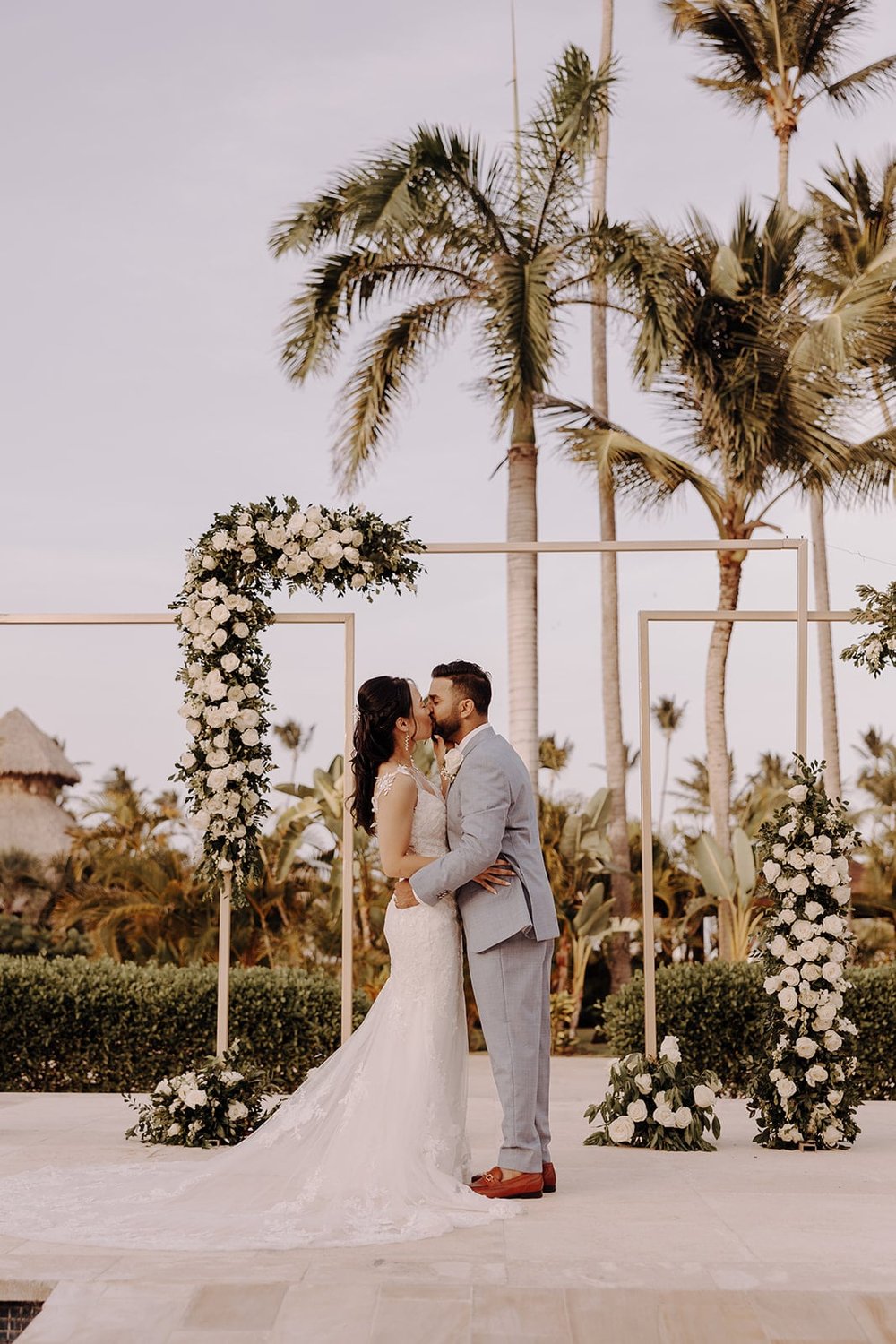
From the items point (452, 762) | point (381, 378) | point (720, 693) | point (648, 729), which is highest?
point (381, 378)

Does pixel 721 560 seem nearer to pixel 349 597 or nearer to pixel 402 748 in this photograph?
pixel 349 597

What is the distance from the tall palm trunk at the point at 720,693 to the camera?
16766 millimetres

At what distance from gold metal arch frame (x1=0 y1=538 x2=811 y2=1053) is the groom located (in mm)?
1577

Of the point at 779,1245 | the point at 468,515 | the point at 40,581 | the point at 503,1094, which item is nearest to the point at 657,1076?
the point at 503,1094

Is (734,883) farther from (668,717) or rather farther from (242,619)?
(668,717)

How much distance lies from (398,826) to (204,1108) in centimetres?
230

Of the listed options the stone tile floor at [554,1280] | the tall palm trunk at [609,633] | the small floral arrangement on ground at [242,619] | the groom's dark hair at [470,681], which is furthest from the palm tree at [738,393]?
the stone tile floor at [554,1280]

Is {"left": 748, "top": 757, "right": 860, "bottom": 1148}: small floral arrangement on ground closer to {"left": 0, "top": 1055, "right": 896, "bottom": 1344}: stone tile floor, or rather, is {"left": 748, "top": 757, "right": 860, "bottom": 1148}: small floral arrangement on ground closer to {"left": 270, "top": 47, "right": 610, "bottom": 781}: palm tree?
{"left": 0, "top": 1055, "right": 896, "bottom": 1344}: stone tile floor

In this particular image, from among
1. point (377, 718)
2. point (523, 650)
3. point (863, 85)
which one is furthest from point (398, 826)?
point (863, 85)

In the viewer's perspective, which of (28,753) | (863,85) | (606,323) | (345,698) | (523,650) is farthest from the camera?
(28,753)

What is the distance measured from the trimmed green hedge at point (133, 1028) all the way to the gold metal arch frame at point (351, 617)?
2.63m

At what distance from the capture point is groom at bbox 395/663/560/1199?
5.06 metres

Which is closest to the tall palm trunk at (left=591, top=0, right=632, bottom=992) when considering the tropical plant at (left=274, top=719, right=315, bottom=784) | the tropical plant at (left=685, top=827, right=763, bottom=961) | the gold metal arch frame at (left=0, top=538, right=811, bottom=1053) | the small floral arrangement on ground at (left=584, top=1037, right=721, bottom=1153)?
the tropical plant at (left=685, top=827, right=763, bottom=961)

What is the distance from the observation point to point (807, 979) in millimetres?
6668
